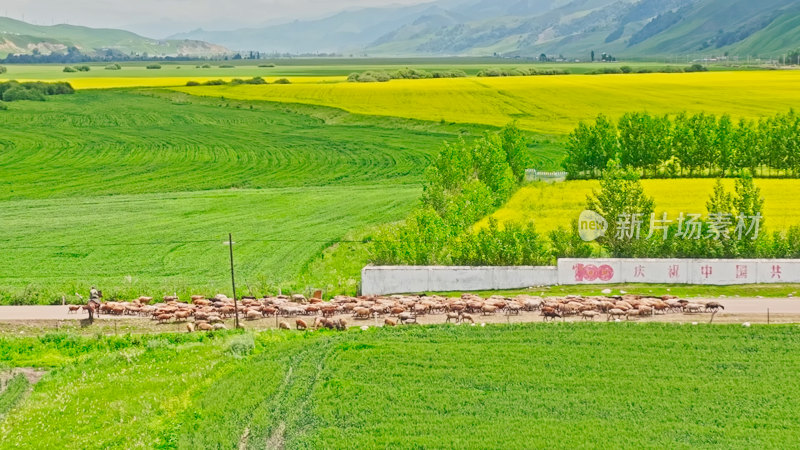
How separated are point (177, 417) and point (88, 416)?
3.06 metres

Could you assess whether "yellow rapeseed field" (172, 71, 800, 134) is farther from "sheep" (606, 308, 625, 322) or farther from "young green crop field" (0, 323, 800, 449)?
"young green crop field" (0, 323, 800, 449)

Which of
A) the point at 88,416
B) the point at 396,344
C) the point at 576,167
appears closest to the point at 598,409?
the point at 396,344

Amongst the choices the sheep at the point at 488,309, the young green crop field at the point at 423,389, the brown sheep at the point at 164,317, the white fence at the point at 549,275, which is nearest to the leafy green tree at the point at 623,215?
the white fence at the point at 549,275

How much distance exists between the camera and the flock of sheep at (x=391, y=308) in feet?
130

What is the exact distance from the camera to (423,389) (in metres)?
30.4

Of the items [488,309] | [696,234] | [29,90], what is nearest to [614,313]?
[488,309]

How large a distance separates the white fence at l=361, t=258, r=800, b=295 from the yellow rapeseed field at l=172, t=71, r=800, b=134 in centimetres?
6537

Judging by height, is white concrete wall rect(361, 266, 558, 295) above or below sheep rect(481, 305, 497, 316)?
above

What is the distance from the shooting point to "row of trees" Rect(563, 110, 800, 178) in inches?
2948

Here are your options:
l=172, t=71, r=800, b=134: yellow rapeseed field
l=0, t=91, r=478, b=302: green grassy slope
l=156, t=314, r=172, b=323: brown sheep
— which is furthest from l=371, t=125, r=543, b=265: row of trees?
l=172, t=71, r=800, b=134: yellow rapeseed field

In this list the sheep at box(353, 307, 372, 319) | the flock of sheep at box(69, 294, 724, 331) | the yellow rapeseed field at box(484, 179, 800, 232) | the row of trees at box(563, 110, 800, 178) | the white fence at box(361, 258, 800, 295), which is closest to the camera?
the flock of sheep at box(69, 294, 724, 331)

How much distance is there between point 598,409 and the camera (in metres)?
28.3

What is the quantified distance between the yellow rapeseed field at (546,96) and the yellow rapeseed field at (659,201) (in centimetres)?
3727

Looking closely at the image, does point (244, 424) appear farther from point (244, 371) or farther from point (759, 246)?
point (759, 246)
